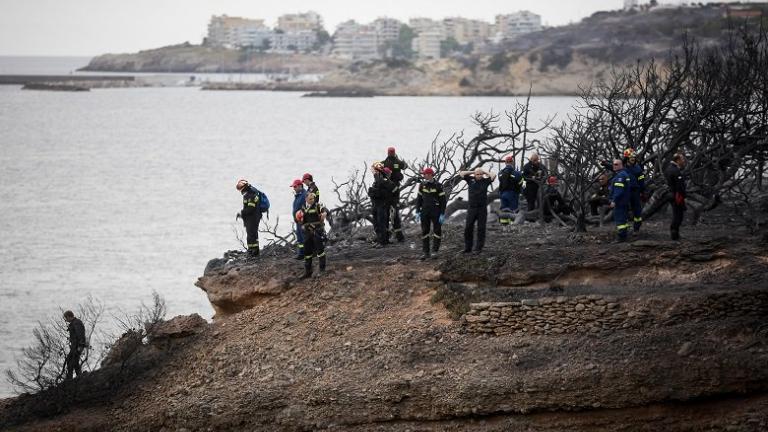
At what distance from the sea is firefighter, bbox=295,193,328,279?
1219 mm

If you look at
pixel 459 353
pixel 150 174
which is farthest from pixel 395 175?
pixel 150 174

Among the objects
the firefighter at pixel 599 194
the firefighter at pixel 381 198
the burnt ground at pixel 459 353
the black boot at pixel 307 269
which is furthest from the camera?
the firefighter at pixel 599 194

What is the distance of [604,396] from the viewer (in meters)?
18.9

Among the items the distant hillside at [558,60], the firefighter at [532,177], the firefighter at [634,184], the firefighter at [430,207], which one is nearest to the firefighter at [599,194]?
the firefighter at [532,177]

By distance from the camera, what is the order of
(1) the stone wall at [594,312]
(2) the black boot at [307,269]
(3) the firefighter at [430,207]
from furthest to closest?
(2) the black boot at [307,269] < (3) the firefighter at [430,207] < (1) the stone wall at [594,312]

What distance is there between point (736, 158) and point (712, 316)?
29.4 feet

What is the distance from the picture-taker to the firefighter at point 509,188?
28562 mm

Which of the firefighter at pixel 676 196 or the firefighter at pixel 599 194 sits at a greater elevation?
the firefighter at pixel 676 196

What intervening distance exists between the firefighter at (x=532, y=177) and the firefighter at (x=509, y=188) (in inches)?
7.7

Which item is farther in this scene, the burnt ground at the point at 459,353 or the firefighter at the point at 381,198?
the firefighter at the point at 381,198

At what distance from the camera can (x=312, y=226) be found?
23.3 meters

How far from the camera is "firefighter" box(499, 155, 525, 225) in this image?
93.7 feet

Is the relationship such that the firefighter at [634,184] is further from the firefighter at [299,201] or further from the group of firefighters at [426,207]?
the firefighter at [299,201]

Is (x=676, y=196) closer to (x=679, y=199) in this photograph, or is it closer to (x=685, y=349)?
(x=679, y=199)
